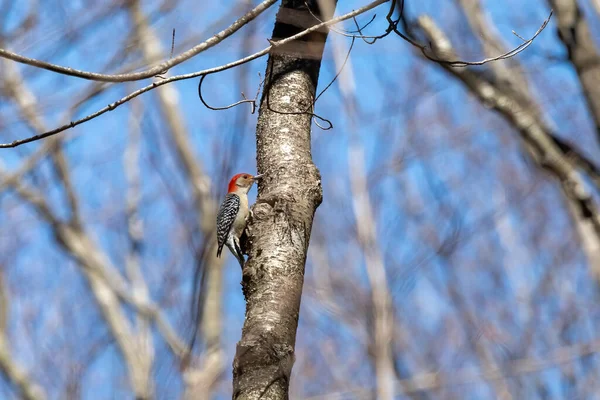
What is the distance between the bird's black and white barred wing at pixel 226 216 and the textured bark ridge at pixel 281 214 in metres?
2.48

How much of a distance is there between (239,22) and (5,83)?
5.28 metres

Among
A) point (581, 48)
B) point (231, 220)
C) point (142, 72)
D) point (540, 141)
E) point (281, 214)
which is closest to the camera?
point (142, 72)

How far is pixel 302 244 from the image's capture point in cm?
227

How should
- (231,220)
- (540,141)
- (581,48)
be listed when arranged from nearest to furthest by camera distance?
(581,48) < (540,141) < (231,220)

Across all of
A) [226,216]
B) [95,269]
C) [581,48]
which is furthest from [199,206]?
[581,48]

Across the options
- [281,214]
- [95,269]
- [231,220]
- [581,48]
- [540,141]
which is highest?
[95,269]

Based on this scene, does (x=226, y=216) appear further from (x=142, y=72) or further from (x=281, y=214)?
(x=142, y=72)

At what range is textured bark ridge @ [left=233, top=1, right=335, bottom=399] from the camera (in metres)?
1.93

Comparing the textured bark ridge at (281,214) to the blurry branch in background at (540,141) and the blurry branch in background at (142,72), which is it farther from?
the blurry branch in background at (540,141)

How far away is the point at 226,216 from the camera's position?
534cm

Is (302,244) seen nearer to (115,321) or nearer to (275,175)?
(275,175)

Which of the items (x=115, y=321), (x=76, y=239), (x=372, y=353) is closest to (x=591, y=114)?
(x=372, y=353)

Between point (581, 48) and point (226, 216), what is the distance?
2828 mm

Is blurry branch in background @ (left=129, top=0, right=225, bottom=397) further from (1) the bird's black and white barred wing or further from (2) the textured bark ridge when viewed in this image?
(2) the textured bark ridge
